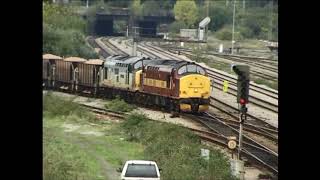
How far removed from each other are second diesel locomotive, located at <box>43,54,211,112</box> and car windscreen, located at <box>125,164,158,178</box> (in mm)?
6693

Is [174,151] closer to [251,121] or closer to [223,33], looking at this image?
[251,121]

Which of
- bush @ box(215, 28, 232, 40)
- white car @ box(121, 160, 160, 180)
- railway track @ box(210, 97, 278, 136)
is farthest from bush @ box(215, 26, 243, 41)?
white car @ box(121, 160, 160, 180)

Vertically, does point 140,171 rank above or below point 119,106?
below

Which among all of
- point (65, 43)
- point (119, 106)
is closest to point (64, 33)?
point (65, 43)

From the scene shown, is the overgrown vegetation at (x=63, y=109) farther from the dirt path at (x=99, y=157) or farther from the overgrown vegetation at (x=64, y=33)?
the overgrown vegetation at (x=64, y=33)

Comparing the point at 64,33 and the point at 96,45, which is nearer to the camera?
the point at 64,33

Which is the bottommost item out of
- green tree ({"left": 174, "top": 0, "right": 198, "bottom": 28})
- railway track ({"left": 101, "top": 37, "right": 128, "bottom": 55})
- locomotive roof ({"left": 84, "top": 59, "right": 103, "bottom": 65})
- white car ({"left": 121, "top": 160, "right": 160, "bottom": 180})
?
white car ({"left": 121, "top": 160, "right": 160, "bottom": 180})

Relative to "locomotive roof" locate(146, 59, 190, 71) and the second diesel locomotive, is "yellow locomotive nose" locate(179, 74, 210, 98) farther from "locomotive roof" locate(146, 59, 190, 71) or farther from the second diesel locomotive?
"locomotive roof" locate(146, 59, 190, 71)

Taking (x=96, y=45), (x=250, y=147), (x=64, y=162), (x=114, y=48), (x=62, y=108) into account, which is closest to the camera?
(x=64, y=162)

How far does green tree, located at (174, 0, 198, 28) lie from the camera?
23.1 m

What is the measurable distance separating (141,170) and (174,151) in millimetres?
2238

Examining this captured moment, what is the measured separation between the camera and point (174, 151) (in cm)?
1418
